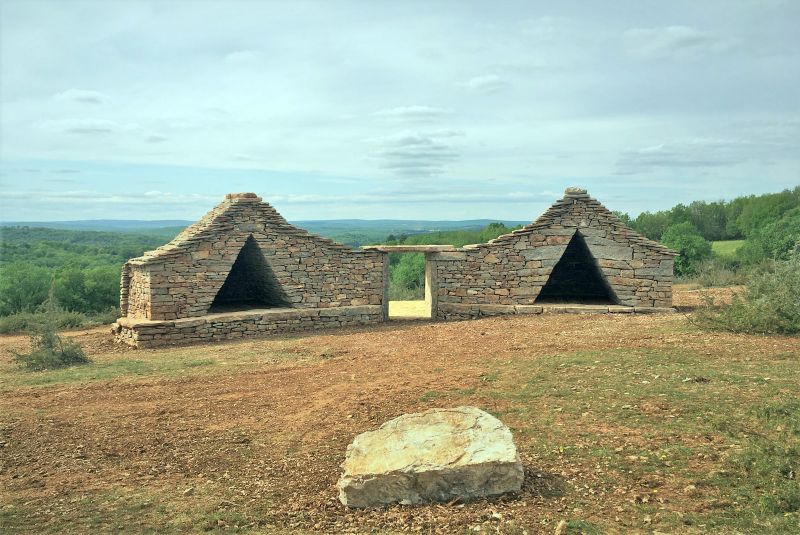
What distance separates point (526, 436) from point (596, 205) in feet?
30.4

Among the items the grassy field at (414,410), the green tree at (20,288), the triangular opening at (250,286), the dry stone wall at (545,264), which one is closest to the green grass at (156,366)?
the grassy field at (414,410)

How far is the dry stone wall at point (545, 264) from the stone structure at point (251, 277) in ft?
5.93

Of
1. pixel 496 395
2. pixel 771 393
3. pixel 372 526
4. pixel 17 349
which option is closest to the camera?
pixel 372 526

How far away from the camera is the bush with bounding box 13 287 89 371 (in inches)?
427

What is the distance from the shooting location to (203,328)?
508 inches

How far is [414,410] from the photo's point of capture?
23.4 feet

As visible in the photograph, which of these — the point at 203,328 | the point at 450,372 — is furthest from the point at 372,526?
the point at 203,328

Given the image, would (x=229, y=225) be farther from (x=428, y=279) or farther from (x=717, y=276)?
(x=717, y=276)

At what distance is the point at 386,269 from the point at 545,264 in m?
3.60

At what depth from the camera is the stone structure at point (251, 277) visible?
1273 centimetres

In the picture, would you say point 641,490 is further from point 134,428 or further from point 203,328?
point 203,328

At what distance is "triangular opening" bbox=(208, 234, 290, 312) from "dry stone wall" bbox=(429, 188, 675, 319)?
3645 millimetres

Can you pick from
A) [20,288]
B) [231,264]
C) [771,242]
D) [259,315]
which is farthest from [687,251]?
[20,288]

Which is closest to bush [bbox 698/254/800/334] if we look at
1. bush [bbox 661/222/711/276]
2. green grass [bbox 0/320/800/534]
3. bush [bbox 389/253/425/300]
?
green grass [bbox 0/320/800/534]
